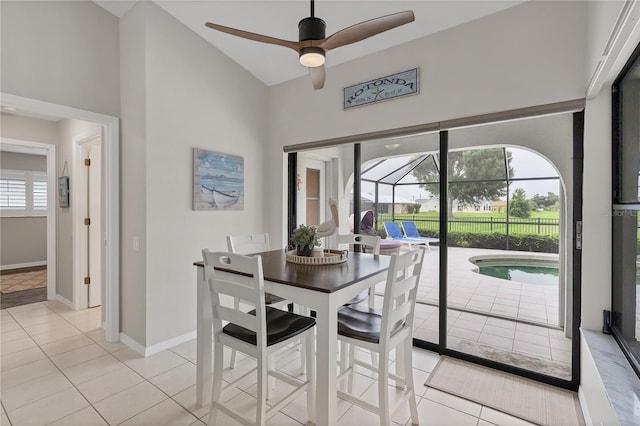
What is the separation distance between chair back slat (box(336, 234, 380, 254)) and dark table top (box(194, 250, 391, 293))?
0.30 meters

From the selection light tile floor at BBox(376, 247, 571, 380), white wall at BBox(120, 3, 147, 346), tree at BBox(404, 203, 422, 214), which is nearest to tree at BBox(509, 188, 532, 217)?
light tile floor at BBox(376, 247, 571, 380)

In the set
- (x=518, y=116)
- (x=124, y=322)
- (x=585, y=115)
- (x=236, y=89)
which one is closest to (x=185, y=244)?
(x=124, y=322)

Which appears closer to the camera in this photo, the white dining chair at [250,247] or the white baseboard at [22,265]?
the white dining chair at [250,247]

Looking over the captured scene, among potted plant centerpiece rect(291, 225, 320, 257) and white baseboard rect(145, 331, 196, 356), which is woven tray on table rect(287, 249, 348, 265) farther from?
white baseboard rect(145, 331, 196, 356)

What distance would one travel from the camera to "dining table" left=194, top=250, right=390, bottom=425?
1545 mm

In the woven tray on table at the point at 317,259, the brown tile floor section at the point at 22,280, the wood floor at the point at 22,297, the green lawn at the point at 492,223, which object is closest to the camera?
the woven tray on table at the point at 317,259

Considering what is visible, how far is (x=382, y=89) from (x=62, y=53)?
2841 mm

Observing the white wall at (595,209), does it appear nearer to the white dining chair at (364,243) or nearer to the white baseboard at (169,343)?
the white dining chair at (364,243)

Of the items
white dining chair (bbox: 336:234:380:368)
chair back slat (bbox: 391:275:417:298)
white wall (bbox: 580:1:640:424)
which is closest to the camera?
chair back slat (bbox: 391:275:417:298)

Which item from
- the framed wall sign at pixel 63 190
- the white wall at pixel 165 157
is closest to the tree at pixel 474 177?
the white wall at pixel 165 157

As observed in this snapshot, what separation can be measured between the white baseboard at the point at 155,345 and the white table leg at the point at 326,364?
1.92 metres

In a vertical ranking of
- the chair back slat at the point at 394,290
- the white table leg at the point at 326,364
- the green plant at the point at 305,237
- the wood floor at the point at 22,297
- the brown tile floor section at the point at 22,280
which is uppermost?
the green plant at the point at 305,237

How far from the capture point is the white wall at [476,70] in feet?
7.06

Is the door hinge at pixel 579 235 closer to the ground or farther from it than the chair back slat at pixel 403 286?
farther from it
